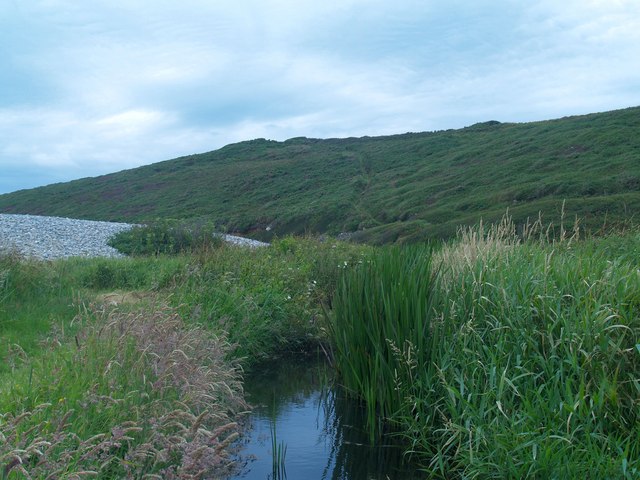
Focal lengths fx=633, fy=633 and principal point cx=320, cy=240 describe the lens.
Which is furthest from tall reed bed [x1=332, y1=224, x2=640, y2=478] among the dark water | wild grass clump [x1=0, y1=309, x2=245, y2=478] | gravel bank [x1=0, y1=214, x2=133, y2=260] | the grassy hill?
the grassy hill

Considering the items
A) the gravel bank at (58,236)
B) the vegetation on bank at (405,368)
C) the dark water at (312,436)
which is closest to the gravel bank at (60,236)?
the gravel bank at (58,236)

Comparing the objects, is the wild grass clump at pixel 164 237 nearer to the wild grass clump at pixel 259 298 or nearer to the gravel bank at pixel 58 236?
the gravel bank at pixel 58 236

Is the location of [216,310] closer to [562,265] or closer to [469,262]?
[469,262]

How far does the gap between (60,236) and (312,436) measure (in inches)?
676

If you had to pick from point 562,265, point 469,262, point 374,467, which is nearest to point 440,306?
point 469,262

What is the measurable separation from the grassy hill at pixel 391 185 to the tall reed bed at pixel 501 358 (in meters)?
15.9

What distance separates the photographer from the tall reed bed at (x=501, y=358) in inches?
185

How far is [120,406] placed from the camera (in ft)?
Result: 14.4

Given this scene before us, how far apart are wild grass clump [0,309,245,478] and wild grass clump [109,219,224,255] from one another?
38.4 ft

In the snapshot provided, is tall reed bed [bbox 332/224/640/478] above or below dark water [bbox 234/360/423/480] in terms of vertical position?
above

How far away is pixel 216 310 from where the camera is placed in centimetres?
885

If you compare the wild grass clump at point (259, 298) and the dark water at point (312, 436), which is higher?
the wild grass clump at point (259, 298)

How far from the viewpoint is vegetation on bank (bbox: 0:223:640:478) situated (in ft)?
13.5

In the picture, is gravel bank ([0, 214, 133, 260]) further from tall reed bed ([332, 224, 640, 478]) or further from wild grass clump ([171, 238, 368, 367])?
tall reed bed ([332, 224, 640, 478])
